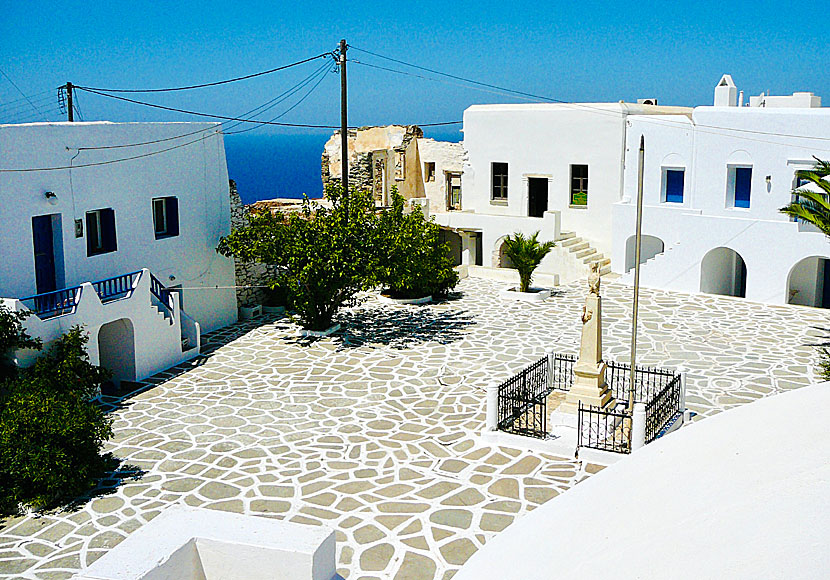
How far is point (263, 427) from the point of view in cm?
1508

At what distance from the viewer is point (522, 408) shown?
48.6ft

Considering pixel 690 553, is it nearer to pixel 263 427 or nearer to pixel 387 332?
pixel 263 427

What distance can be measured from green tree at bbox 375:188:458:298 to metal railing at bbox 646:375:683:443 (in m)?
7.86

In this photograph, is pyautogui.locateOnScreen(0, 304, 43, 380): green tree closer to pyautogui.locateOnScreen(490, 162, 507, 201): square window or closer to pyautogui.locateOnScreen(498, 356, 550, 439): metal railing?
pyautogui.locateOnScreen(498, 356, 550, 439): metal railing

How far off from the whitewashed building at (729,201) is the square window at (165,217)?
15059 mm

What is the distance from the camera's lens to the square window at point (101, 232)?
18453 millimetres

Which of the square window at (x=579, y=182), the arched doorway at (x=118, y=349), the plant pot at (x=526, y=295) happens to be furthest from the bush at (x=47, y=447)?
the square window at (x=579, y=182)

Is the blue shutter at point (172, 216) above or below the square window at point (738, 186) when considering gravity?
below

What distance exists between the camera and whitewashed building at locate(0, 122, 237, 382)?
16.3 m

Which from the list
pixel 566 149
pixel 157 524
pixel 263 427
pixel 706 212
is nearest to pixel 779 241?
pixel 706 212

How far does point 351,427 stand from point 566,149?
19.6m

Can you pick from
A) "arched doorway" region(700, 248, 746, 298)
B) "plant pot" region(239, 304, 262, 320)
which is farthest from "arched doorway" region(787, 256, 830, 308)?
"plant pot" region(239, 304, 262, 320)

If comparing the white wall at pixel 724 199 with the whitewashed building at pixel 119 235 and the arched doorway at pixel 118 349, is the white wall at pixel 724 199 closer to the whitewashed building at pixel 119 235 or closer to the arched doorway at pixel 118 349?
the whitewashed building at pixel 119 235

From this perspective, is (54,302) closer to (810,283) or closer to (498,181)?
(498,181)
